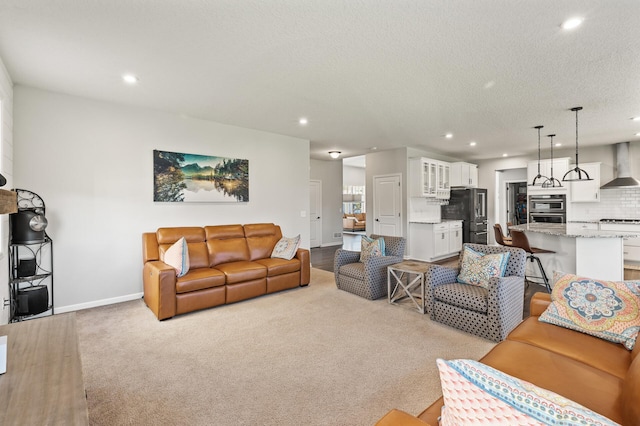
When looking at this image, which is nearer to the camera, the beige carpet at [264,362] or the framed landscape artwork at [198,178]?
the beige carpet at [264,362]

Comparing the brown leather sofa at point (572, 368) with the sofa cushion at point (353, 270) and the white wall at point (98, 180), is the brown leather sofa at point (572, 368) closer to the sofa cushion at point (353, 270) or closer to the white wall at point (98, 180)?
the sofa cushion at point (353, 270)

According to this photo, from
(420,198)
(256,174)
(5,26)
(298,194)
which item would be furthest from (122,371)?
(420,198)

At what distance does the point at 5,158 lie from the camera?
2998 millimetres

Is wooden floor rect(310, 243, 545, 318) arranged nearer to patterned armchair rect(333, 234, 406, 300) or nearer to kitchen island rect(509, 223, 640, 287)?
kitchen island rect(509, 223, 640, 287)

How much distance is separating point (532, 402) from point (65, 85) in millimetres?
4623

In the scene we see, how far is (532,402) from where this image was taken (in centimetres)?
67

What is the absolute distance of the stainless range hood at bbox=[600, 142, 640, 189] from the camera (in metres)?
6.42

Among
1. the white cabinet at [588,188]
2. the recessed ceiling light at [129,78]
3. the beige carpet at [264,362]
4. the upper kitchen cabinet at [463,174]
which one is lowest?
the beige carpet at [264,362]

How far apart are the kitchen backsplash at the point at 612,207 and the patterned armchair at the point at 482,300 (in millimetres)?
5715

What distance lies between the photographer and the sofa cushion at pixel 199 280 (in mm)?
3467

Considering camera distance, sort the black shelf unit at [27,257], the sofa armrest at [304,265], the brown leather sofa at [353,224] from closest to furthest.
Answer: the black shelf unit at [27,257], the sofa armrest at [304,265], the brown leather sofa at [353,224]

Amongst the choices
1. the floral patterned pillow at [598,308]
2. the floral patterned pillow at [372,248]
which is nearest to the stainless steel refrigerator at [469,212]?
the floral patterned pillow at [372,248]

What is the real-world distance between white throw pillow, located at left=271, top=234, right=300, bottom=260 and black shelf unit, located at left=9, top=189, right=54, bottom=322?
103 inches

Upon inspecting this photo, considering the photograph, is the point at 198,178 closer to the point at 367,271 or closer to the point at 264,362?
the point at 367,271
